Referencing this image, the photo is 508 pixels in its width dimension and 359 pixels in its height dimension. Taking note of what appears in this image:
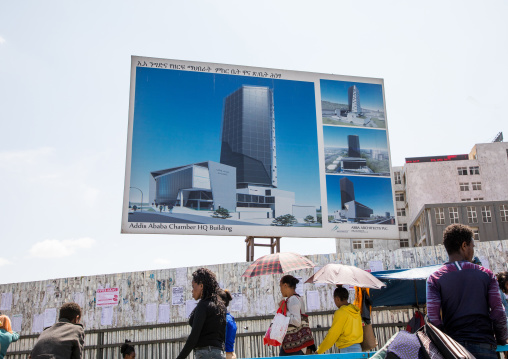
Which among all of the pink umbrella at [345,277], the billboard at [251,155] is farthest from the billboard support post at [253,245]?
the pink umbrella at [345,277]

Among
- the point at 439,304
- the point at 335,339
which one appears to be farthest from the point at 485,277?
the point at 335,339

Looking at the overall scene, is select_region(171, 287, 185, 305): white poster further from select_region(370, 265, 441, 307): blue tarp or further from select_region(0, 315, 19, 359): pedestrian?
select_region(370, 265, 441, 307): blue tarp

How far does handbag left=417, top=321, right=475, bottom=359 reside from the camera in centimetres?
318

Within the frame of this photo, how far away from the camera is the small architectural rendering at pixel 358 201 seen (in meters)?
13.6

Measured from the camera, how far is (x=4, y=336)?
7.13 meters

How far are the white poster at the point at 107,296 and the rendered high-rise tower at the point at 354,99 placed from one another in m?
8.08

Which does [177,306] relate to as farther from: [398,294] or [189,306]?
[398,294]

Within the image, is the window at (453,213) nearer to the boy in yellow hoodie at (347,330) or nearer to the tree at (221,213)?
the tree at (221,213)

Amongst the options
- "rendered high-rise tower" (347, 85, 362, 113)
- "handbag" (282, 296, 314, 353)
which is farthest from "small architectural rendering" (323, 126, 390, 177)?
"handbag" (282, 296, 314, 353)

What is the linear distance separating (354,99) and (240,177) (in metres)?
4.15

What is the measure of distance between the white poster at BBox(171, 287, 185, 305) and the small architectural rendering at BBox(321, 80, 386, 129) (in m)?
6.49

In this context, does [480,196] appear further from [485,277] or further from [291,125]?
[485,277]

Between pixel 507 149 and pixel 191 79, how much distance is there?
60648 millimetres

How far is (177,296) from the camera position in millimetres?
10086
